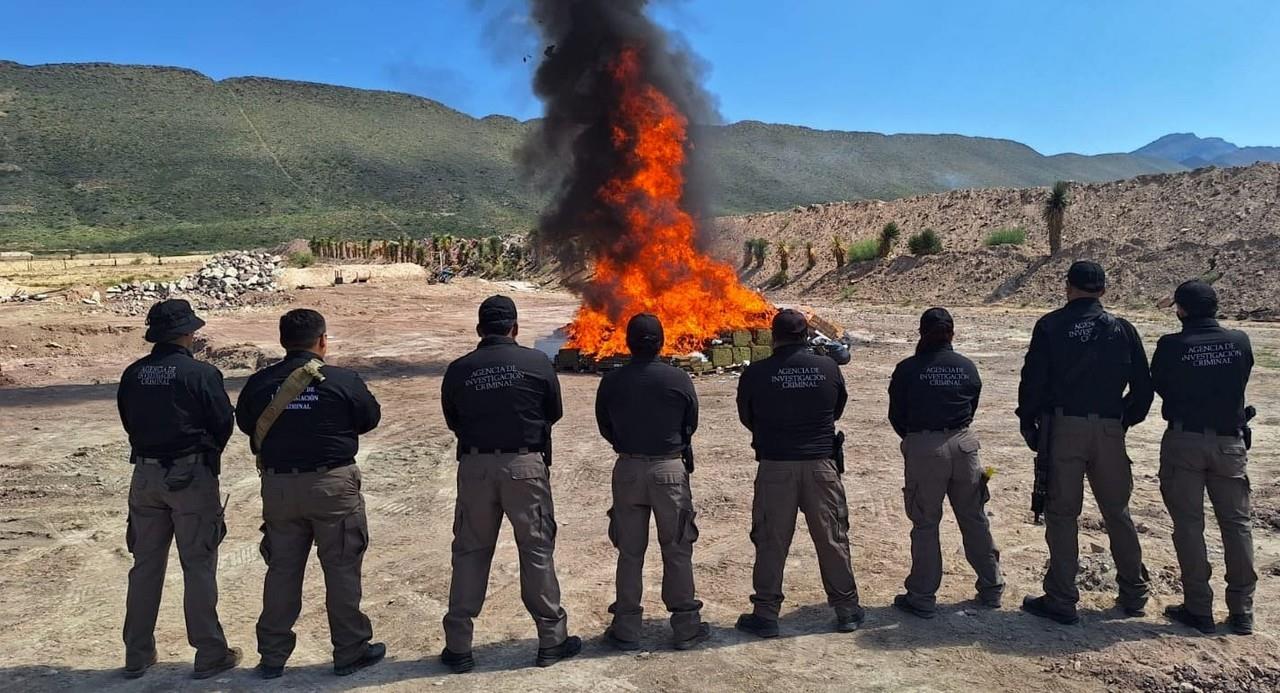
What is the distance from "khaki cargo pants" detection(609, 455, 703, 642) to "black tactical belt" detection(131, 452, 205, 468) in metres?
2.43

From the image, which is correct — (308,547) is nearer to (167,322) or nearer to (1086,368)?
(167,322)

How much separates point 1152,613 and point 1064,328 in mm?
1917

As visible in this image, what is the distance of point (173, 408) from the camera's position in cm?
470

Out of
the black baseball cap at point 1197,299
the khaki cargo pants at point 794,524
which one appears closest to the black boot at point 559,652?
the khaki cargo pants at point 794,524

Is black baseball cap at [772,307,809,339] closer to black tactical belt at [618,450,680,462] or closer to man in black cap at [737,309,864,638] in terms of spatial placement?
man in black cap at [737,309,864,638]

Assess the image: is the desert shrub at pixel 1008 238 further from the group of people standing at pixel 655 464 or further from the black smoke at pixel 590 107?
the group of people standing at pixel 655 464

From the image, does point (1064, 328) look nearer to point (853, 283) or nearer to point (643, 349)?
point (643, 349)

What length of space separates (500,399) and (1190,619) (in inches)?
174

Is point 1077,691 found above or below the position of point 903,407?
below

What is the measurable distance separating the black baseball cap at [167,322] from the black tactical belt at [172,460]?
705mm

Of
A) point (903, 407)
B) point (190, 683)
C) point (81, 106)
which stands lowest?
point (190, 683)

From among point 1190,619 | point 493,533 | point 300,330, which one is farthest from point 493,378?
point 1190,619

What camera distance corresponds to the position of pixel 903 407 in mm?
5410

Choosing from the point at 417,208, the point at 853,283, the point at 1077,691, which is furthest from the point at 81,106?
the point at 1077,691
